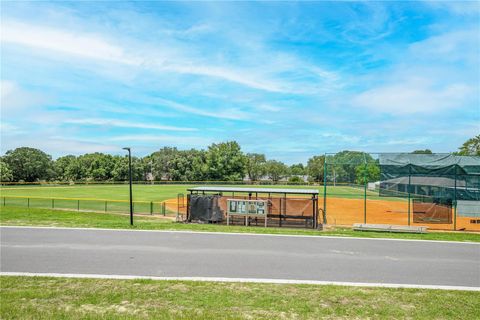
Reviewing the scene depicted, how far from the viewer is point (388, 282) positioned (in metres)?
7.88

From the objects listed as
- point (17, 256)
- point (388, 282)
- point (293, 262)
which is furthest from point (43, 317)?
point (388, 282)

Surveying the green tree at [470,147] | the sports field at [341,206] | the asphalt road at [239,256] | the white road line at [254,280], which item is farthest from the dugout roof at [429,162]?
the green tree at [470,147]

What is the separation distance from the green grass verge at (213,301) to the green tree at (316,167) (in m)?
108

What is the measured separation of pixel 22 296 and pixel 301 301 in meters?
5.23

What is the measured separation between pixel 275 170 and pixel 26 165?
3230 inches

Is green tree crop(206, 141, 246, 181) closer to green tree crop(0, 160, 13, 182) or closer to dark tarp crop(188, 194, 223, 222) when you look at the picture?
green tree crop(0, 160, 13, 182)

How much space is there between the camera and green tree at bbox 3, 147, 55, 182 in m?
97.8

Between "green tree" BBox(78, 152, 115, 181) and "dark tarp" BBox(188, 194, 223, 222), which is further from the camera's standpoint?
"green tree" BBox(78, 152, 115, 181)

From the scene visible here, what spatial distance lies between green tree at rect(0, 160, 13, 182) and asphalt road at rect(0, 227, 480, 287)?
303 ft

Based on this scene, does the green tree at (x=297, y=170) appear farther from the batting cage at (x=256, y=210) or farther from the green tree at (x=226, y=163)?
the batting cage at (x=256, y=210)

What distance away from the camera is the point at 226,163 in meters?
98.5

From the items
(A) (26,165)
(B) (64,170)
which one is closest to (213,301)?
(A) (26,165)

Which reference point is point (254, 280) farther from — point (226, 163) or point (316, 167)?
point (316, 167)

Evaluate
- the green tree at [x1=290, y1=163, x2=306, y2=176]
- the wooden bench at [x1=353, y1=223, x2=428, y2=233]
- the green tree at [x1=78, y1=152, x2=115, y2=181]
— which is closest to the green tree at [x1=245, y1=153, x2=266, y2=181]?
the green tree at [x1=290, y1=163, x2=306, y2=176]
